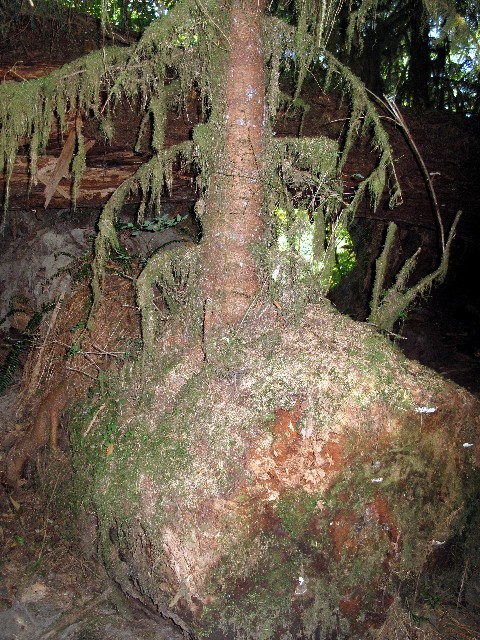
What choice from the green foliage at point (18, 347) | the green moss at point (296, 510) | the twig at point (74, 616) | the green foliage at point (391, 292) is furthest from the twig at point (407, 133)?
the twig at point (74, 616)

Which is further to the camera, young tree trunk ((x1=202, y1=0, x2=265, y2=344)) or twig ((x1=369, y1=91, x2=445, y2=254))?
twig ((x1=369, y1=91, x2=445, y2=254))

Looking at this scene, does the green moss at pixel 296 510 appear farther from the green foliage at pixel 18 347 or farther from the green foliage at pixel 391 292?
the green foliage at pixel 18 347

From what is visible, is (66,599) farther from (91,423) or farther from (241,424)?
(241,424)

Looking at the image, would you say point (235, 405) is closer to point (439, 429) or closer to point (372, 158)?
point (439, 429)

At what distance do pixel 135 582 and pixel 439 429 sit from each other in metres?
2.11

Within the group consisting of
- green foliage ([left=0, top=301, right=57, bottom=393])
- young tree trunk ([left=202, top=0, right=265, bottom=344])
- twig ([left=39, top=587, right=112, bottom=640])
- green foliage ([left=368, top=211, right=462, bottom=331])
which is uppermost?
young tree trunk ([left=202, top=0, right=265, bottom=344])

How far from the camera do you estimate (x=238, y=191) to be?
2.92 meters

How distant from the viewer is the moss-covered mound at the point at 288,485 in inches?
98.6

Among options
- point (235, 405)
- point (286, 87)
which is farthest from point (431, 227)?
point (235, 405)

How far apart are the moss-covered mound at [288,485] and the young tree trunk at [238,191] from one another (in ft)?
0.77

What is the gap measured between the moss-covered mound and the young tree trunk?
0.23 meters

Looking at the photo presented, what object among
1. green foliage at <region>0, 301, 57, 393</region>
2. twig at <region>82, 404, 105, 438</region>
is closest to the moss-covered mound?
twig at <region>82, 404, 105, 438</region>

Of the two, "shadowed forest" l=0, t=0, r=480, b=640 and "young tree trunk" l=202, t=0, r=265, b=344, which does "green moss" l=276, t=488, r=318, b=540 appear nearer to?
"shadowed forest" l=0, t=0, r=480, b=640

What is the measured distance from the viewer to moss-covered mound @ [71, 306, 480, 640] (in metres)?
2.50
